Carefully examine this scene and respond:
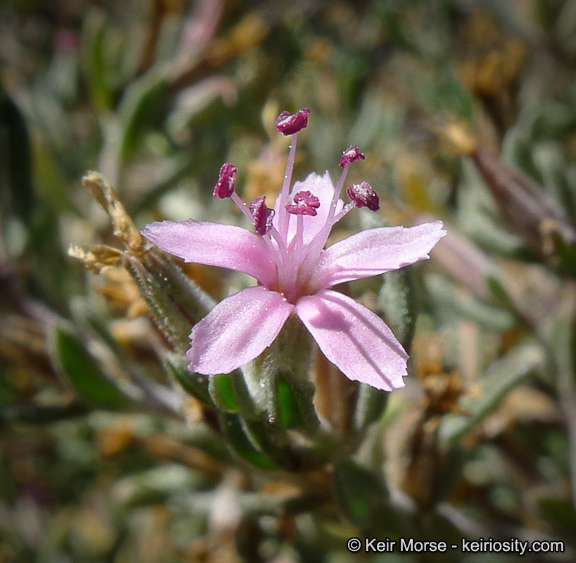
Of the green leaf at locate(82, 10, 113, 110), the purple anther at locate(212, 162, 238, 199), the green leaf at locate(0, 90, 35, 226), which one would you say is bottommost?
the purple anther at locate(212, 162, 238, 199)

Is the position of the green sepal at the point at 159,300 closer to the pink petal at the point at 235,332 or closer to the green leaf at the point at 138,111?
the pink petal at the point at 235,332

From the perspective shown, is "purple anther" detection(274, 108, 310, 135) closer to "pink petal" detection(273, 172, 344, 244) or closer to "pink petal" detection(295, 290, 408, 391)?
"pink petal" detection(273, 172, 344, 244)

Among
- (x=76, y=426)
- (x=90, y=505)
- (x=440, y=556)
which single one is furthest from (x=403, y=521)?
(x=90, y=505)

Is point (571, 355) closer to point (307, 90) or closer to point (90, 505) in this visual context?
point (307, 90)

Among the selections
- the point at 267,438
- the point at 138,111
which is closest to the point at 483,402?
the point at 267,438

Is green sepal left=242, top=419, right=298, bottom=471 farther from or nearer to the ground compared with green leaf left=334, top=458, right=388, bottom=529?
farther from the ground

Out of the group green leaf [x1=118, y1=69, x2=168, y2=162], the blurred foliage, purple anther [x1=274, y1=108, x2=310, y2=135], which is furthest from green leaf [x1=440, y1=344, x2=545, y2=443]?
green leaf [x1=118, y1=69, x2=168, y2=162]

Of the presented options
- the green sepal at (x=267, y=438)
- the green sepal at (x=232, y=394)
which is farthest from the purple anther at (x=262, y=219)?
the green sepal at (x=267, y=438)
